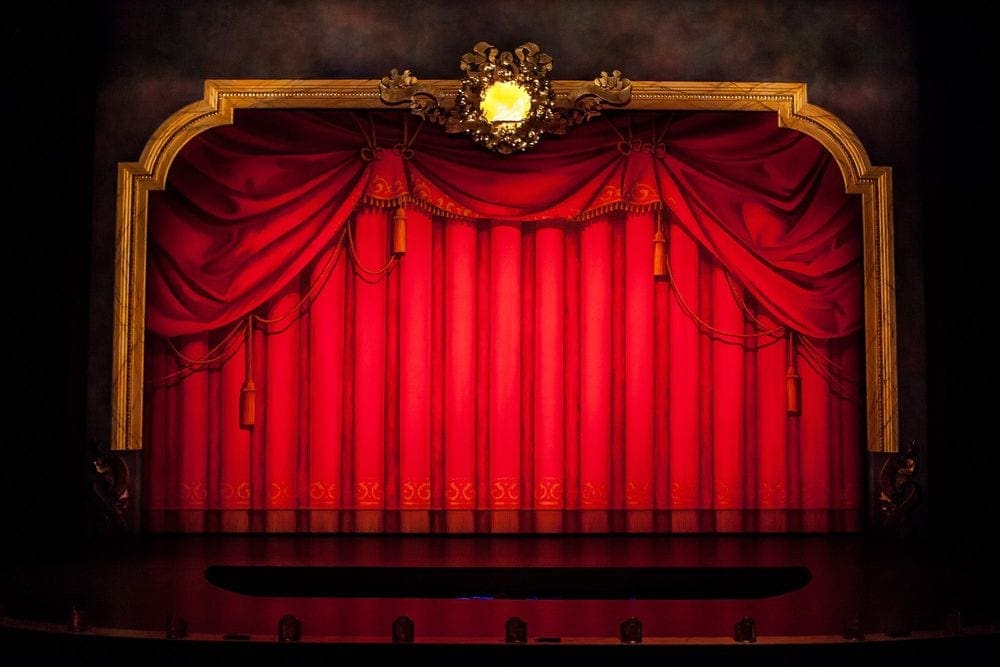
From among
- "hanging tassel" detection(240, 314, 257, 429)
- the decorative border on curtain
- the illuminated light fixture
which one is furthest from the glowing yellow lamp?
the decorative border on curtain

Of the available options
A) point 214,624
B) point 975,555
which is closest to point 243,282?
point 214,624

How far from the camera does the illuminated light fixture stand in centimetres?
418

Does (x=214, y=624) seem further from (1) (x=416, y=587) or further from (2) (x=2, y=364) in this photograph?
(2) (x=2, y=364)

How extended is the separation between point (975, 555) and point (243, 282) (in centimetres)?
318

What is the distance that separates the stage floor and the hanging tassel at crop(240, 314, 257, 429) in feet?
1.69

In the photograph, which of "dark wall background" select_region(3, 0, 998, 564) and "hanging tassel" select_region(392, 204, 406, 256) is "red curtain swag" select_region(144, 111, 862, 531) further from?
"dark wall background" select_region(3, 0, 998, 564)

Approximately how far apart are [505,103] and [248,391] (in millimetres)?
1676

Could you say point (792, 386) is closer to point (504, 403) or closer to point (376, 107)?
point (504, 403)

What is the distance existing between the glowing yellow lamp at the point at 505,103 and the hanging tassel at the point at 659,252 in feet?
2.60

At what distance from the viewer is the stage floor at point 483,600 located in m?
2.93

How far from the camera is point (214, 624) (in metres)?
2.91

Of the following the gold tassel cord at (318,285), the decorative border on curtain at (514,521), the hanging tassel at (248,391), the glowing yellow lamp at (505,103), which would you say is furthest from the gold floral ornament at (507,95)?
the decorative border on curtain at (514,521)

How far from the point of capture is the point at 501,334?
14.9 feet

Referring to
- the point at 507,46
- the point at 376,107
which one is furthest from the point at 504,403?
the point at 507,46
